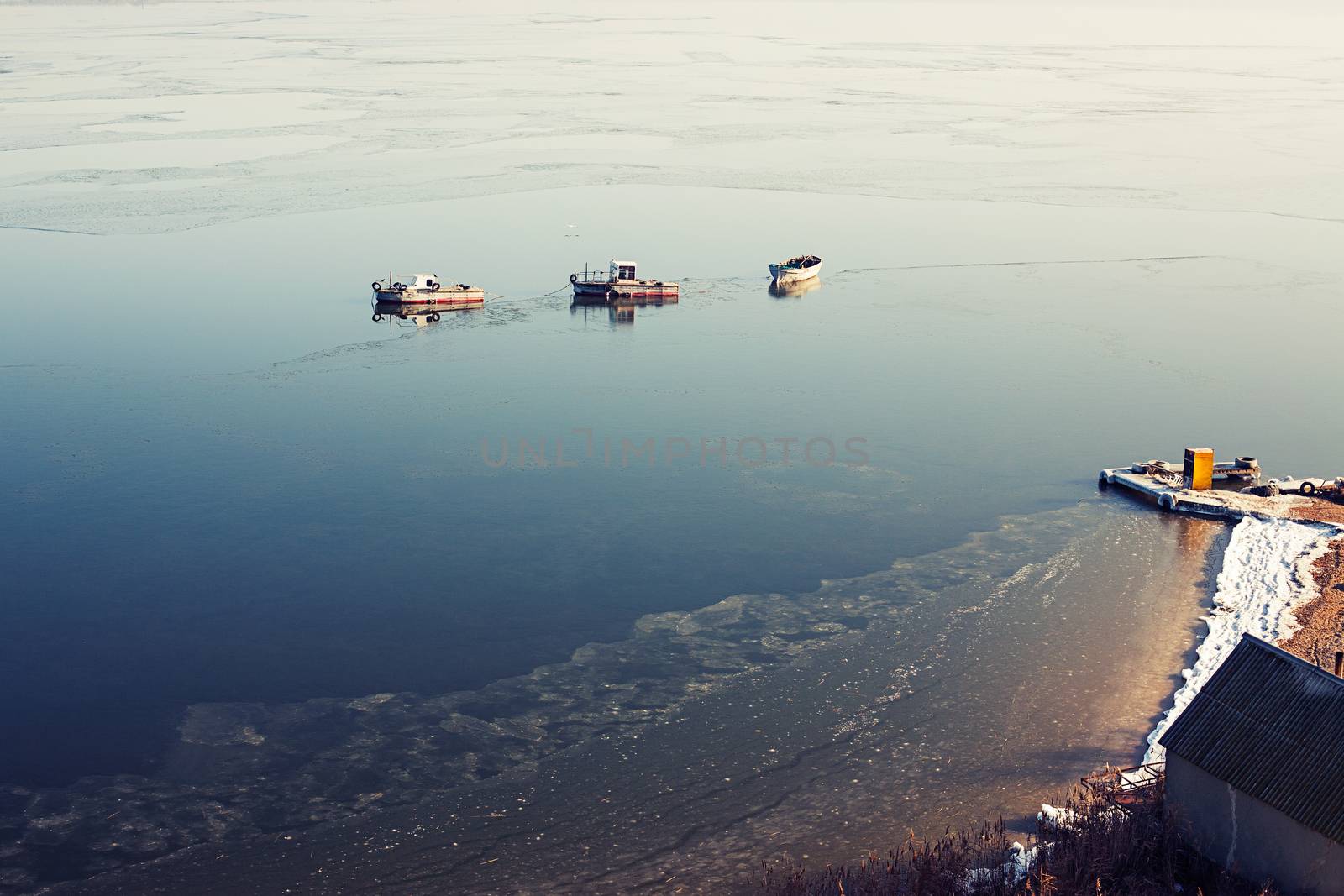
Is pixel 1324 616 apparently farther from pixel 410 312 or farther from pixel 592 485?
pixel 410 312

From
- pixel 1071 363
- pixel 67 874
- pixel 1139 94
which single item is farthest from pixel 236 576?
pixel 1139 94

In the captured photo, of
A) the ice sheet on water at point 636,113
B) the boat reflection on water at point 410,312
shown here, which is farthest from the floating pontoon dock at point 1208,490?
the ice sheet on water at point 636,113

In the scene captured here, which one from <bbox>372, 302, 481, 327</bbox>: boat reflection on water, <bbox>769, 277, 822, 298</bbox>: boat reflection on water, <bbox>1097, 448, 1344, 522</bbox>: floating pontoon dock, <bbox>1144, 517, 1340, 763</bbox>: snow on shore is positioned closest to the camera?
<bbox>1144, 517, 1340, 763</bbox>: snow on shore

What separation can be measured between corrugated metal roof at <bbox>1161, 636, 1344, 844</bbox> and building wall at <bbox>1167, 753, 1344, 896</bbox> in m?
0.15

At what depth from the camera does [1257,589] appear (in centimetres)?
2061

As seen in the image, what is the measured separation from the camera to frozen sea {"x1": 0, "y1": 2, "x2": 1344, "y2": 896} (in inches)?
607

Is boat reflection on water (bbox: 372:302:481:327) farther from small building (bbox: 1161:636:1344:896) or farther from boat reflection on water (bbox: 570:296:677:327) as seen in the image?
small building (bbox: 1161:636:1344:896)

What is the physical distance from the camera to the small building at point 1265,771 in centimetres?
1195

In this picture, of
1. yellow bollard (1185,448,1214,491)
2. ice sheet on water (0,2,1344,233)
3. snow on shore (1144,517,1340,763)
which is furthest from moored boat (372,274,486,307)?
snow on shore (1144,517,1340,763)

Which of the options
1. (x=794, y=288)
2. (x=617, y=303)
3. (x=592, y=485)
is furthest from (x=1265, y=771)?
(x=794, y=288)

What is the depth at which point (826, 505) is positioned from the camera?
23.9 m

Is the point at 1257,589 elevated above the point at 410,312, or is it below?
below

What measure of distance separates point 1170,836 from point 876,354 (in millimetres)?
21879

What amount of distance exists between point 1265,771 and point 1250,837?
658 mm
